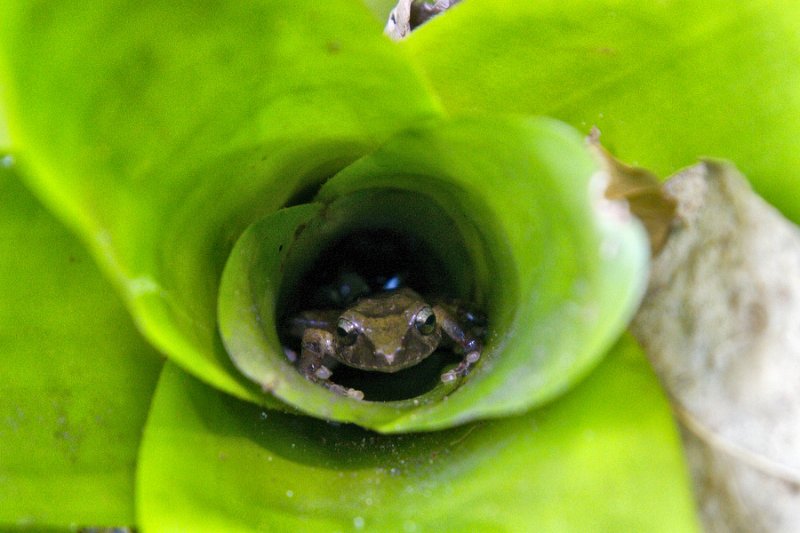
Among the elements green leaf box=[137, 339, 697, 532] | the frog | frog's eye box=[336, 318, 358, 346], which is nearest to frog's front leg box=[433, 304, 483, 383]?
the frog

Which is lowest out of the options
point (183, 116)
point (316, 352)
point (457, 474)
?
point (316, 352)

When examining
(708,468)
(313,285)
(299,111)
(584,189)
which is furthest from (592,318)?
(313,285)

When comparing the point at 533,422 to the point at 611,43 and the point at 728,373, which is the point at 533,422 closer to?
the point at 728,373

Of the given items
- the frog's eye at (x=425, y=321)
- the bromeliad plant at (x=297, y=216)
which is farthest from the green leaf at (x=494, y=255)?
the frog's eye at (x=425, y=321)

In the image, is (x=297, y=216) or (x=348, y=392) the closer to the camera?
(x=297, y=216)

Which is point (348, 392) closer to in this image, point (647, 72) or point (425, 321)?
point (425, 321)

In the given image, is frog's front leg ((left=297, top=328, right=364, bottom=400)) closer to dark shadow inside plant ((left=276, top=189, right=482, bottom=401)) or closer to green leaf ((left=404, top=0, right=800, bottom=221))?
dark shadow inside plant ((left=276, top=189, right=482, bottom=401))

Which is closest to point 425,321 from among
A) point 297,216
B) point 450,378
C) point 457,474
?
point 450,378
